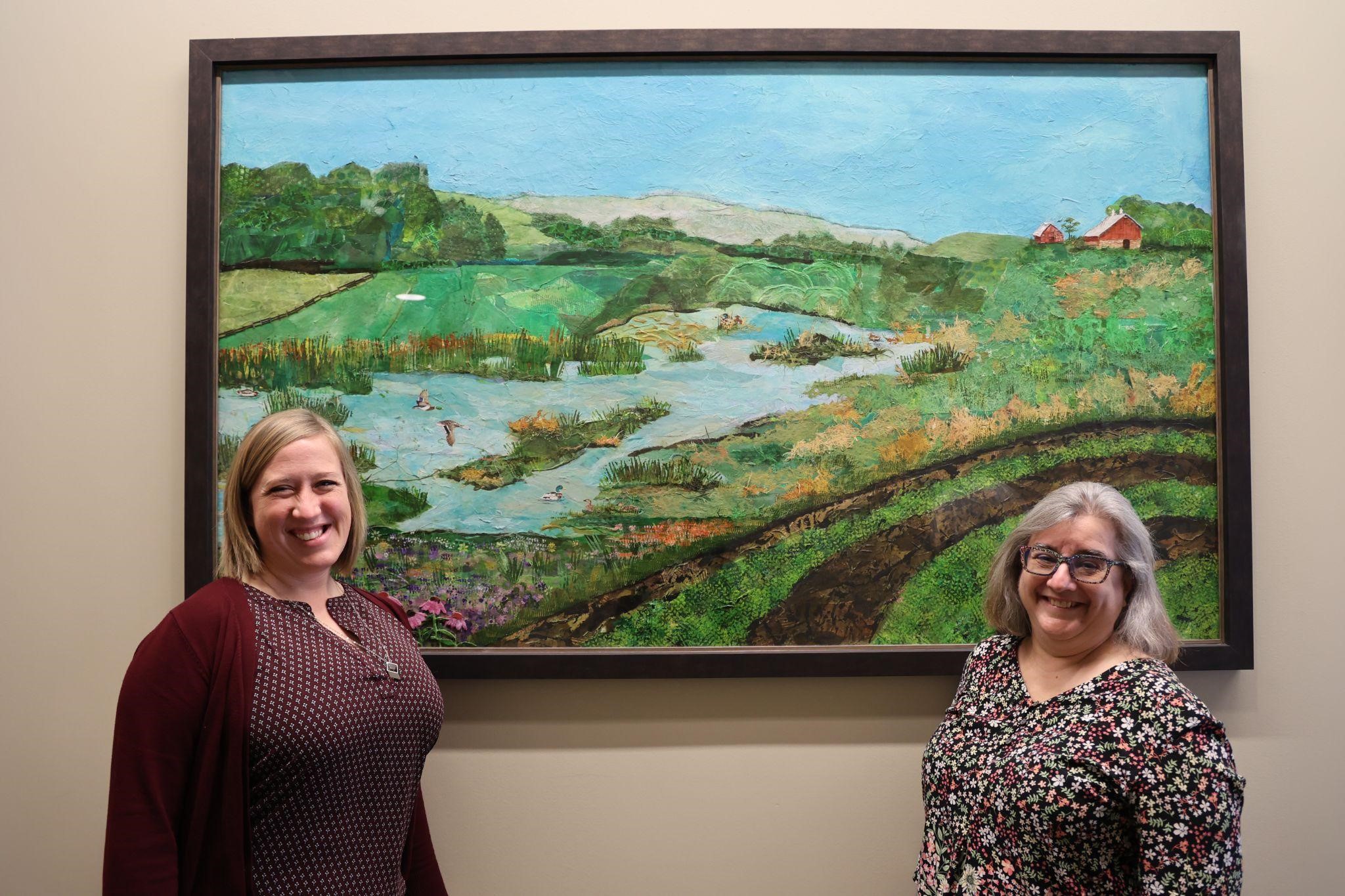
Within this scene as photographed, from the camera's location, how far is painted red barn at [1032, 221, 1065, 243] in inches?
71.6

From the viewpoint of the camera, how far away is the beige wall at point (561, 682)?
1823 millimetres

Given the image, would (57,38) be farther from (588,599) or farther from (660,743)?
(660,743)

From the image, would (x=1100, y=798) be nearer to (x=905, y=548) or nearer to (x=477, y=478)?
(x=905, y=548)

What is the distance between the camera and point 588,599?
5.94ft

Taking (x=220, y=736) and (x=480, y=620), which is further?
(x=480, y=620)

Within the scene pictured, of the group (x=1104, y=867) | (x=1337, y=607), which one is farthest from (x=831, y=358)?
(x=1337, y=607)

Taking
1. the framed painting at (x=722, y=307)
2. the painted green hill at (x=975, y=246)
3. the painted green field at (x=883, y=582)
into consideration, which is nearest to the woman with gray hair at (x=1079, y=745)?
the painted green field at (x=883, y=582)

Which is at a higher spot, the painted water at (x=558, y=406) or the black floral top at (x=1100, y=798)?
the painted water at (x=558, y=406)

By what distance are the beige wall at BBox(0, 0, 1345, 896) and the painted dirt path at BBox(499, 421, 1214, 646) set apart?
136mm

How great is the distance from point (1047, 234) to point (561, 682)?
138cm

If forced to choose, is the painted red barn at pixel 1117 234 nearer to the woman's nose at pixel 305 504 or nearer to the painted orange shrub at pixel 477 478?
the painted orange shrub at pixel 477 478

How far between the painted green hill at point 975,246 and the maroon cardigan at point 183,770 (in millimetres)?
1483

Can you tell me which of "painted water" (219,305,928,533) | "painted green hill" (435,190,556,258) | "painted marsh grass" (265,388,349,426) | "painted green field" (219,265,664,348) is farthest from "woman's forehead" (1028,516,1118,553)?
"painted marsh grass" (265,388,349,426)

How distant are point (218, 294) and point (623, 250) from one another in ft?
2.80
